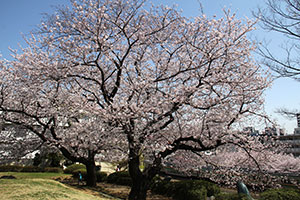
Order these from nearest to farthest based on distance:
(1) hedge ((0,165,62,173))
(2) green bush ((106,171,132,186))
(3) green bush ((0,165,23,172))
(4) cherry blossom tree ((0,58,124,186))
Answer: (4) cherry blossom tree ((0,58,124,186))
(2) green bush ((106,171,132,186))
(3) green bush ((0,165,23,172))
(1) hedge ((0,165,62,173))

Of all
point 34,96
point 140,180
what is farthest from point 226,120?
point 34,96

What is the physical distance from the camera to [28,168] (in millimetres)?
21641

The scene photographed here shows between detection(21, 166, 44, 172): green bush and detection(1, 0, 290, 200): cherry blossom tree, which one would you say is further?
detection(21, 166, 44, 172): green bush

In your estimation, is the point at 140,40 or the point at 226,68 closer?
the point at 226,68

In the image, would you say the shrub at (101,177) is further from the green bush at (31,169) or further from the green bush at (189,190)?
the green bush at (31,169)

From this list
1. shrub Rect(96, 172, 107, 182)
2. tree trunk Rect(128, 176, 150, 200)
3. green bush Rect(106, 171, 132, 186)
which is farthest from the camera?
shrub Rect(96, 172, 107, 182)

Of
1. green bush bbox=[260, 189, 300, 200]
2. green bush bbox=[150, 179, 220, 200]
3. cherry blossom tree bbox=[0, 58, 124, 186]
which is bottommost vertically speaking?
green bush bbox=[150, 179, 220, 200]

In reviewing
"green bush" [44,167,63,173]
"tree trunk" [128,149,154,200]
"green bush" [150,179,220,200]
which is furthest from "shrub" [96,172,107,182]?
"tree trunk" [128,149,154,200]

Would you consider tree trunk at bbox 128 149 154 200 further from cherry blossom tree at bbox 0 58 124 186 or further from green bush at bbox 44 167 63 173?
green bush at bbox 44 167 63 173

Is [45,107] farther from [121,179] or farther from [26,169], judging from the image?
[26,169]

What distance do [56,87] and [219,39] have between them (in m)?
8.59

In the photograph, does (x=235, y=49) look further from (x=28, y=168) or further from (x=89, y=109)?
(x=28, y=168)

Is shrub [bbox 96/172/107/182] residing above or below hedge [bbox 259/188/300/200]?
below

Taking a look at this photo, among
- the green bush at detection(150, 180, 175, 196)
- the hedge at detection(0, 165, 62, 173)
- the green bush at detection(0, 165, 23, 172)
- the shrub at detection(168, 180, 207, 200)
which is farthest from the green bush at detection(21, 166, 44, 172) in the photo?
the shrub at detection(168, 180, 207, 200)
